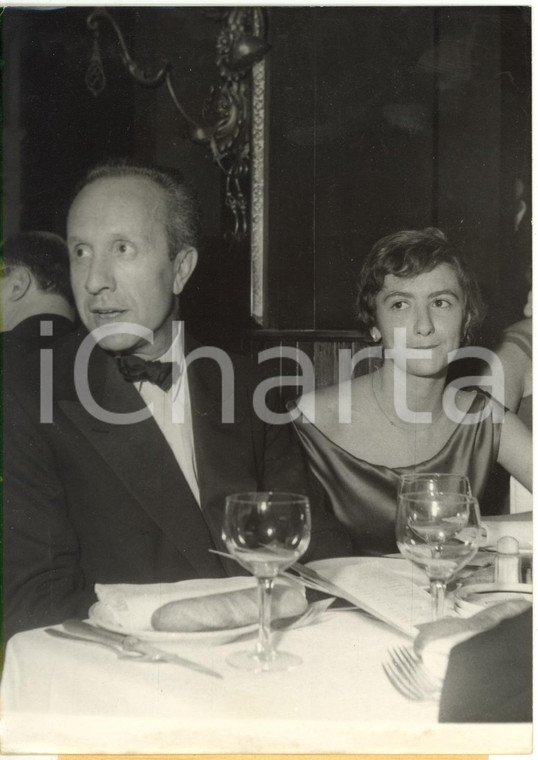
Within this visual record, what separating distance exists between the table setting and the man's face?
39cm

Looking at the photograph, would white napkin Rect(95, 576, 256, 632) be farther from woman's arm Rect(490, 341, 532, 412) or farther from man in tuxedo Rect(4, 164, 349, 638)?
woman's arm Rect(490, 341, 532, 412)

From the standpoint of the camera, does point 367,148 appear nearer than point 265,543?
No

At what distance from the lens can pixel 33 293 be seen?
1.26 meters

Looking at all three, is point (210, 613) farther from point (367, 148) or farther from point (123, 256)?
point (367, 148)

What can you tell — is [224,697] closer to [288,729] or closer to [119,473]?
[288,729]

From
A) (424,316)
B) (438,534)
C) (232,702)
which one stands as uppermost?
(424,316)

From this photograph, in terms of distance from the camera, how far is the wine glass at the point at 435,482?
4.00ft

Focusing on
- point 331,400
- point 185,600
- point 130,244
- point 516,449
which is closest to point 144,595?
point 185,600

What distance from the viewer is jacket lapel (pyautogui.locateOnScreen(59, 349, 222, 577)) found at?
48.5 inches

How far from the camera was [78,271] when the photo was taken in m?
1.25

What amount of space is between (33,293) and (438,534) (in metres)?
0.74

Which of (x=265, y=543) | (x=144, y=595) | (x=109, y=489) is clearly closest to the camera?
(x=265, y=543)

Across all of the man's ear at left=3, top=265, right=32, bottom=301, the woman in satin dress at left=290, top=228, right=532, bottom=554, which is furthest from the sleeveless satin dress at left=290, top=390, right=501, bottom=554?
the man's ear at left=3, top=265, right=32, bottom=301

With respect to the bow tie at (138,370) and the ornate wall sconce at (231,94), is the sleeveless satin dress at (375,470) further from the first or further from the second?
the ornate wall sconce at (231,94)
